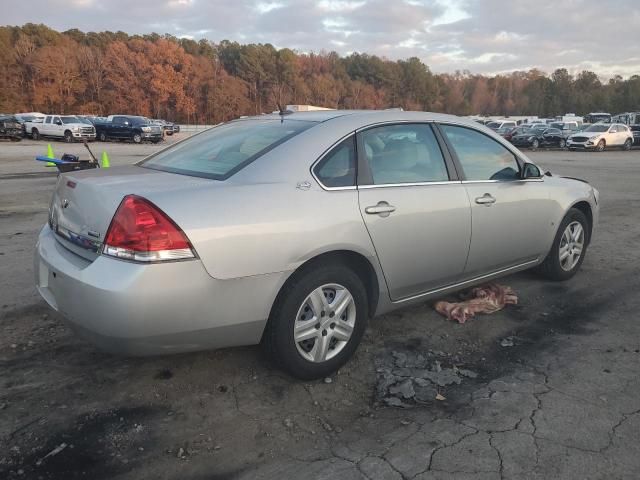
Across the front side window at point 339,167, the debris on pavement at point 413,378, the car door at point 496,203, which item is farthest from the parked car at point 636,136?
the front side window at point 339,167

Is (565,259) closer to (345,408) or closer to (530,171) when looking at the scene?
(530,171)

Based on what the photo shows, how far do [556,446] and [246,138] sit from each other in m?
2.55

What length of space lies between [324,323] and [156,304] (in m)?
1.03

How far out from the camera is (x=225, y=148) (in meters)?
3.51

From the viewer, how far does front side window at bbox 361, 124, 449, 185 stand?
3445 mm

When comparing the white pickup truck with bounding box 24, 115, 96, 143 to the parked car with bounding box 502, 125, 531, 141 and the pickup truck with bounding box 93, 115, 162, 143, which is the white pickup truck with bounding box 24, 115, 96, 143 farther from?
the parked car with bounding box 502, 125, 531, 141

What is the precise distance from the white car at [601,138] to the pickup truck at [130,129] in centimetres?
2694

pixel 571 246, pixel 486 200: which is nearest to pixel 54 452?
pixel 486 200

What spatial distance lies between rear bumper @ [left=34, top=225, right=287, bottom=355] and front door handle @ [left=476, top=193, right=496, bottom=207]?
1827mm

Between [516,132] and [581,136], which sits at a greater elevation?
[516,132]

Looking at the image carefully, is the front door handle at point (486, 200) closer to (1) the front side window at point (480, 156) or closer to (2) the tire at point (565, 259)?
(1) the front side window at point (480, 156)

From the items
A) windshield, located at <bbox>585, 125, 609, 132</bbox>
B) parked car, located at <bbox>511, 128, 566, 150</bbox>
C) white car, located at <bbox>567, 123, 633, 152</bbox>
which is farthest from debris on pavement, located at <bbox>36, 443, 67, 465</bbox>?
parked car, located at <bbox>511, 128, 566, 150</bbox>

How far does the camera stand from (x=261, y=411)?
289 centimetres

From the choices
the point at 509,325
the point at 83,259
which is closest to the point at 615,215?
the point at 509,325
